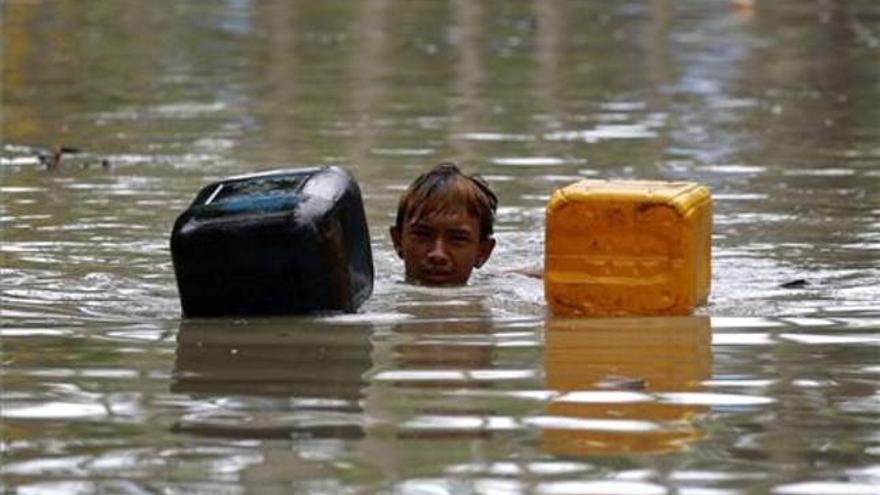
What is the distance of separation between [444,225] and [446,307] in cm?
52

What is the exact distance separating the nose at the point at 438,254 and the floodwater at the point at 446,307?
195mm

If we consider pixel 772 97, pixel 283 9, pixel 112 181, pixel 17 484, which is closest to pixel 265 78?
pixel 772 97

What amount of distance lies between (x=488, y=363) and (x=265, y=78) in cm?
1399

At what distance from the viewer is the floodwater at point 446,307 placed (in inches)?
270

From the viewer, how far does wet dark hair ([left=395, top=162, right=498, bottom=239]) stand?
1021 centimetres

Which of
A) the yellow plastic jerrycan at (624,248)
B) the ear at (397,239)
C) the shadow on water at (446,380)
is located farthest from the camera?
the ear at (397,239)

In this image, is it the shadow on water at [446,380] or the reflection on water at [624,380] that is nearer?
the reflection on water at [624,380]

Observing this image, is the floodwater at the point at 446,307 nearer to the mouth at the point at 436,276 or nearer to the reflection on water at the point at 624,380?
the reflection on water at the point at 624,380

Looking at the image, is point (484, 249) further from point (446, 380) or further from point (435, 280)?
point (446, 380)

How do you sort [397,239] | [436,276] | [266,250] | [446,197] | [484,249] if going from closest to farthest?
[266,250] → [446,197] → [436,276] → [484,249] → [397,239]

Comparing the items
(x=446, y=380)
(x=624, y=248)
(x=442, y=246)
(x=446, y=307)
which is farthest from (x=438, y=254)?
(x=446, y=380)

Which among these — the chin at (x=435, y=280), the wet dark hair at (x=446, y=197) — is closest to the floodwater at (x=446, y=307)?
the chin at (x=435, y=280)

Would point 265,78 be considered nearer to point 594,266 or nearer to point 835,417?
point 594,266

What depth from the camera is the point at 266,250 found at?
29.9 feet
